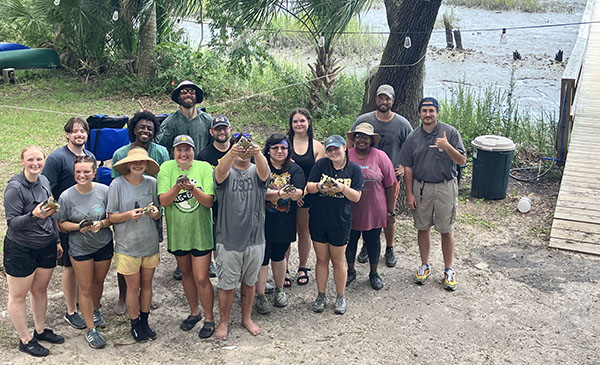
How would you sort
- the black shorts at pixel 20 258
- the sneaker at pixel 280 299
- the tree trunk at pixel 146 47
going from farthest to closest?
the tree trunk at pixel 146 47
the sneaker at pixel 280 299
the black shorts at pixel 20 258

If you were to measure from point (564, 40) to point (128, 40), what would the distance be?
51.8 ft

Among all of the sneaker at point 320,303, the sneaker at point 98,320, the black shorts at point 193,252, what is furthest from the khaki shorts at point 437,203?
the sneaker at point 98,320

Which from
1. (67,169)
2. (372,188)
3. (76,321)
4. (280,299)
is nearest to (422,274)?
(372,188)

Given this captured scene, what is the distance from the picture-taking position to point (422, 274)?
6012 millimetres

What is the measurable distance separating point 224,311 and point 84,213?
1299mm

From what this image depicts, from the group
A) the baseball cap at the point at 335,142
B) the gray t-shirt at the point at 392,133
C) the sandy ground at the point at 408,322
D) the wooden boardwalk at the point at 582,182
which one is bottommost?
the sandy ground at the point at 408,322

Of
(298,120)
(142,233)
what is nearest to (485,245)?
(298,120)

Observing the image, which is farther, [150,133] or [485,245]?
[485,245]

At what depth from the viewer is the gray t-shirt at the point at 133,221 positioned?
4582 mm

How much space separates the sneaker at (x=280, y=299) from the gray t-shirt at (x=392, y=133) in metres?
1.65

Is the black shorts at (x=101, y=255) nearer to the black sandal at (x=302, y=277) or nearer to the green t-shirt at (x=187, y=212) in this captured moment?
the green t-shirt at (x=187, y=212)

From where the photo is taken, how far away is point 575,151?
904 centimetres

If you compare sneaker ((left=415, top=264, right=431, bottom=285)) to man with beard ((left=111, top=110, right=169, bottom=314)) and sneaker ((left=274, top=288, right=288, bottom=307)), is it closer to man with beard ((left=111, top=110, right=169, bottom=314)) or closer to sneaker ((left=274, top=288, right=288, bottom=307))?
sneaker ((left=274, top=288, right=288, bottom=307))

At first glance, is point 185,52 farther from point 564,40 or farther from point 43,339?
point 564,40
